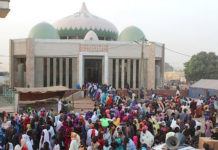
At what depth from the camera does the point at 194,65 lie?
5256cm

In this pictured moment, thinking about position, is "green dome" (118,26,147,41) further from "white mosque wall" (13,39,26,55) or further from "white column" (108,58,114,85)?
"white mosque wall" (13,39,26,55)

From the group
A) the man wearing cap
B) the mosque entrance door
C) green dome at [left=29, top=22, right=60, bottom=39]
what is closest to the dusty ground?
the mosque entrance door

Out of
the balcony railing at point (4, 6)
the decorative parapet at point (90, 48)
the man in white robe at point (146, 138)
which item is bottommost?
the man in white robe at point (146, 138)

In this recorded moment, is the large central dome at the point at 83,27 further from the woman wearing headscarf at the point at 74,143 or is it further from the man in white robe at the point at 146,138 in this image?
the woman wearing headscarf at the point at 74,143

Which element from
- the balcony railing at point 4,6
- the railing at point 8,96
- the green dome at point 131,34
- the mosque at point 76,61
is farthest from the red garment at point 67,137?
the green dome at point 131,34

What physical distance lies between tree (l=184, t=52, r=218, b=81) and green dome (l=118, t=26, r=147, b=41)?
21.5 metres

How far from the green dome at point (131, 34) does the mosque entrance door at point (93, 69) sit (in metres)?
6.26

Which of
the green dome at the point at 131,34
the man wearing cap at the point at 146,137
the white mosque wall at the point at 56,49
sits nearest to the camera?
the man wearing cap at the point at 146,137

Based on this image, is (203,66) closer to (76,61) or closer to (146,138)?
(76,61)

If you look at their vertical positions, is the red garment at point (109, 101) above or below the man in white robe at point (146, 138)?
above

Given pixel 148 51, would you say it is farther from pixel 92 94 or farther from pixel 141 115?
pixel 141 115

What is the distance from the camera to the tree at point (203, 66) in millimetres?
51125

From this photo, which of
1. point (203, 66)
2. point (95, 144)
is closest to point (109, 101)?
point (95, 144)

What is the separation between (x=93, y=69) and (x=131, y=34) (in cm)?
752
